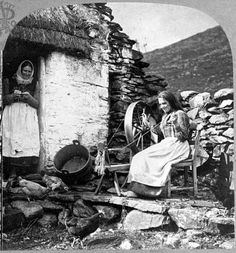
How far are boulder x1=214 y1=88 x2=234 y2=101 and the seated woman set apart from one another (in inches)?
15.9

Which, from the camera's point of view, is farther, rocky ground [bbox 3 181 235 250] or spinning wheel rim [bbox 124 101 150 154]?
spinning wheel rim [bbox 124 101 150 154]

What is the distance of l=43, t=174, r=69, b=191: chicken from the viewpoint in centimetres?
581

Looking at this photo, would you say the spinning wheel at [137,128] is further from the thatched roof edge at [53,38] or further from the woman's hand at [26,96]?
the woman's hand at [26,96]

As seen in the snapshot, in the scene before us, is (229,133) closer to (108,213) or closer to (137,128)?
(137,128)

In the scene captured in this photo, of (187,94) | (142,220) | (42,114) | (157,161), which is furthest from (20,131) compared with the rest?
(187,94)

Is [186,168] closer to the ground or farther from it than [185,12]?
closer to the ground

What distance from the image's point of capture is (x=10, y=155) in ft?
19.2

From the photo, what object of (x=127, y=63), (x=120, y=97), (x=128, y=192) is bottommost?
(x=128, y=192)

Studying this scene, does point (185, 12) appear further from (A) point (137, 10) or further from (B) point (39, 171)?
(B) point (39, 171)

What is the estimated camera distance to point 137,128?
5.91 meters

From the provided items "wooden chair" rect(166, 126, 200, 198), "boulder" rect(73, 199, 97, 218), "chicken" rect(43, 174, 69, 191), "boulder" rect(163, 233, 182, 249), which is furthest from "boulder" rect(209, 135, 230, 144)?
"chicken" rect(43, 174, 69, 191)

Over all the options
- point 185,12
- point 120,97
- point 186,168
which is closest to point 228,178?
point 186,168

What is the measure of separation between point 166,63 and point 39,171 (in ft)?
6.04

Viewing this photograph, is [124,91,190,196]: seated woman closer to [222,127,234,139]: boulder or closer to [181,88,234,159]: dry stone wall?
[181,88,234,159]: dry stone wall
